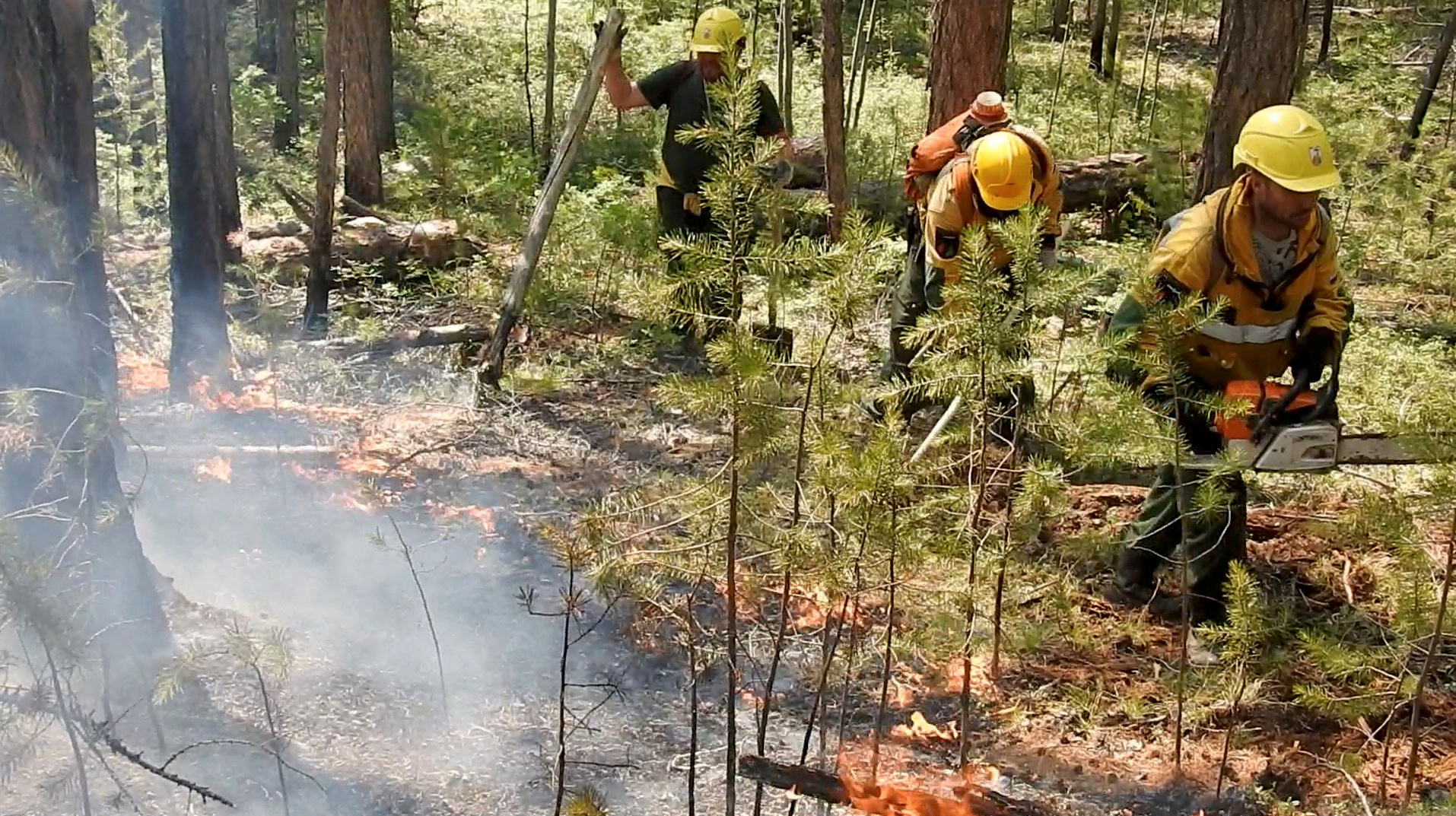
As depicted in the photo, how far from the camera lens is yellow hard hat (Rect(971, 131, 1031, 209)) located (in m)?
5.31

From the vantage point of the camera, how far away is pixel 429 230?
929 centimetres

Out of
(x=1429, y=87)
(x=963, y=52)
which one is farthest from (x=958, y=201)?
(x=1429, y=87)

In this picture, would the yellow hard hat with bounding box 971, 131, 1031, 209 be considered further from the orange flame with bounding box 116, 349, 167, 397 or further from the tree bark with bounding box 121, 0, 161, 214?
the tree bark with bounding box 121, 0, 161, 214

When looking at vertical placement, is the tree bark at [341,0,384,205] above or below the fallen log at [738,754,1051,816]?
above

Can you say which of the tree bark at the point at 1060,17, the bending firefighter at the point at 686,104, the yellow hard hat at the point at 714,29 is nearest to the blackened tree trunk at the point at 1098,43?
the tree bark at the point at 1060,17

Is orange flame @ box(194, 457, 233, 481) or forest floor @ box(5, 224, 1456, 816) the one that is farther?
orange flame @ box(194, 457, 233, 481)

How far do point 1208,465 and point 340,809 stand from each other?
3086 mm

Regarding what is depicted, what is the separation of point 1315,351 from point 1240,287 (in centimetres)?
37

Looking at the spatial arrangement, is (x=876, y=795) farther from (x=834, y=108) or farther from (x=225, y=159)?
(x=225, y=159)

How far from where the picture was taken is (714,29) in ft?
23.0

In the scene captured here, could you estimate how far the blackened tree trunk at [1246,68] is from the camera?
7.20 metres

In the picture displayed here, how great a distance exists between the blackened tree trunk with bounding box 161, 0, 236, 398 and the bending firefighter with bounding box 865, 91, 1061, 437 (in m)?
3.80

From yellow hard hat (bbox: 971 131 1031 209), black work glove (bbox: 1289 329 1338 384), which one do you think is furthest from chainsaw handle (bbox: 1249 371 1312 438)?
yellow hard hat (bbox: 971 131 1031 209)

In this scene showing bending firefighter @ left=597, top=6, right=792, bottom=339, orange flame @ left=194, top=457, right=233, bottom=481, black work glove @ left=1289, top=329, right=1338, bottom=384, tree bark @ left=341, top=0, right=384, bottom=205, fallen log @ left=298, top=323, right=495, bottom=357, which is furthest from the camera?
tree bark @ left=341, top=0, right=384, bottom=205
